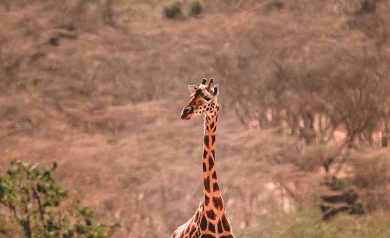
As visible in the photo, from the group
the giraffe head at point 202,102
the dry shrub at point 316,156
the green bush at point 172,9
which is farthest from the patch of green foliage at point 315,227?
the giraffe head at point 202,102

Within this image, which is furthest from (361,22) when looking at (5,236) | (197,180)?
(5,236)

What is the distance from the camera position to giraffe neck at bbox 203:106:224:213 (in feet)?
33.7

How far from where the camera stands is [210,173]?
10328mm

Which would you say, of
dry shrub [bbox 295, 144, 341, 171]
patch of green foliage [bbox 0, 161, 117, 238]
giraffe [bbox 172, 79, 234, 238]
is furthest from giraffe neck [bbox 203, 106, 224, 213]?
dry shrub [bbox 295, 144, 341, 171]

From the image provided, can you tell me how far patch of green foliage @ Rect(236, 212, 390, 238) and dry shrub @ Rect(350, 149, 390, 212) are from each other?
26.1 inches

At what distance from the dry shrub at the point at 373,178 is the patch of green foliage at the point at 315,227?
662 millimetres

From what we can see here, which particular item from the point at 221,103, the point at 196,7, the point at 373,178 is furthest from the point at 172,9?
the point at 373,178

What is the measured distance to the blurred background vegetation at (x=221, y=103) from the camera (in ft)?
68.3

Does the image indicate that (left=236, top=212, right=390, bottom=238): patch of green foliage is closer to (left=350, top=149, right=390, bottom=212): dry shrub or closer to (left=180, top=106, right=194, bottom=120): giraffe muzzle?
(left=350, top=149, right=390, bottom=212): dry shrub

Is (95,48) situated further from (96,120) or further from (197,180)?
(197,180)

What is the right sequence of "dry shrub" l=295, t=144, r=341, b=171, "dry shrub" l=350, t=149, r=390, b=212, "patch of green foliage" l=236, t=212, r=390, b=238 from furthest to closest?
1. "dry shrub" l=295, t=144, r=341, b=171
2. "dry shrub" l=350, t=149, r=390, b=212
3. "patch of green foliage" l=236, t=212, r=390, b=238

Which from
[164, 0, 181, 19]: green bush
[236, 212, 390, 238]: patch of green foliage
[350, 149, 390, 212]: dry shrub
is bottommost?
[236, 212, 390, 238]: patch of green foliage

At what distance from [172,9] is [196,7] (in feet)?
2.28

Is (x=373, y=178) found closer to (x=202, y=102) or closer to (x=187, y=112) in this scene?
(x=202, y=102)
